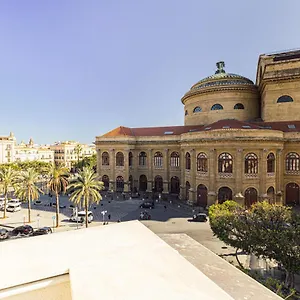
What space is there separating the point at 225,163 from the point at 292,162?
11.0 m

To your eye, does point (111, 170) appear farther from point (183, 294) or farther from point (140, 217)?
point (183, 294)

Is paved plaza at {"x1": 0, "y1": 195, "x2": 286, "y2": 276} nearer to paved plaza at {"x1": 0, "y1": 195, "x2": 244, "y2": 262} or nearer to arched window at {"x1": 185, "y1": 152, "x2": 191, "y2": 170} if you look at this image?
paved plaza at {"x1": 0, "y1": 195, "x2": 244, "y2": 262}

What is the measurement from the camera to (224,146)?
109ft

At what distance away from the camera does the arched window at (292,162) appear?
35.7 meters

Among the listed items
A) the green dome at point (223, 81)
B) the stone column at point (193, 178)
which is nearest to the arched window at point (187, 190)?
the stone column at point (193, 178)

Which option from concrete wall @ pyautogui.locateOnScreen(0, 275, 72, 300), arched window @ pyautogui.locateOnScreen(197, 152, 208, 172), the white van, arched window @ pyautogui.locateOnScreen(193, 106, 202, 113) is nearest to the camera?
concrete wall @ pyautogui.locateOnScreen(0, 275, 72, 300)

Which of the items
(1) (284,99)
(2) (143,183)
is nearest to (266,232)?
(1) (284,99)

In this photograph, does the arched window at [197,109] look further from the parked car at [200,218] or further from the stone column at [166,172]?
the parked car at [200,218]

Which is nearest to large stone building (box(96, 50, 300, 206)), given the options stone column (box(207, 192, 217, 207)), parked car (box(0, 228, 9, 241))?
stone column (box(207, 192, 217, 207))

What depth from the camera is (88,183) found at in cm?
2584

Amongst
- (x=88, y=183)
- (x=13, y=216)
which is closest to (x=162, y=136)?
(x=88, y=183)

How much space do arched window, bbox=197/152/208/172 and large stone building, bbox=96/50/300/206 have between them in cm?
15

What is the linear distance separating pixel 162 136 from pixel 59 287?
128 ft

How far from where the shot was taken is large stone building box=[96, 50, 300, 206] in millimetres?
33031
